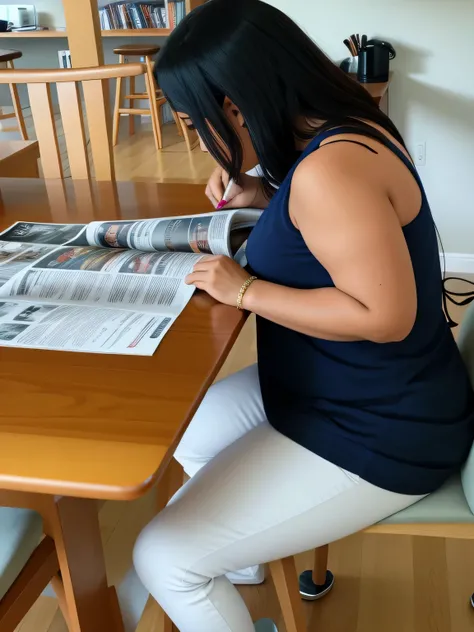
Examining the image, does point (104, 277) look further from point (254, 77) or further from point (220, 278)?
point (254, 77)

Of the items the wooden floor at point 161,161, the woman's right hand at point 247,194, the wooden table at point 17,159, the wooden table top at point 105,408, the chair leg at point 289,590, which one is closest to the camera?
the wooden table top at point 105,408

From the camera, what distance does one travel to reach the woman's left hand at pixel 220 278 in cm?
92

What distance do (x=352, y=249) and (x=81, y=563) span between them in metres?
0.56

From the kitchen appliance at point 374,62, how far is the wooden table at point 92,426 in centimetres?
173

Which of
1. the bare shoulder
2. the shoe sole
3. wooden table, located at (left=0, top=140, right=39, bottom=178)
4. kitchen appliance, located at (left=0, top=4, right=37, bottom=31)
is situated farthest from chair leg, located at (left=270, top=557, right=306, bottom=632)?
kitchen appliance, located at (left=0, top=4, right=37, bottom=31)

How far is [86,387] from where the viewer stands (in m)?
0.73

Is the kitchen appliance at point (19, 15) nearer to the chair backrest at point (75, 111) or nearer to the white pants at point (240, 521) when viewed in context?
the chair backrest at point (75, 111)

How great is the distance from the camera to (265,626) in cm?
126

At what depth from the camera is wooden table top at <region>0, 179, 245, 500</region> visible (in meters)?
0.59

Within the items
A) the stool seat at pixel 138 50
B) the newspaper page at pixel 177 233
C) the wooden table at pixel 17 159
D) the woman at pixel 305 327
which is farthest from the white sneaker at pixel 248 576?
the stool seat at pixel 138 50

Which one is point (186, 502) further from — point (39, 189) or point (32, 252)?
point (39, 189)

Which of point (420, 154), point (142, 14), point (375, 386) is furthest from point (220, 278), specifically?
point (142, 14)

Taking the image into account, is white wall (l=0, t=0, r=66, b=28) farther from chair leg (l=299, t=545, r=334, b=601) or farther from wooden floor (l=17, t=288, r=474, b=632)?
chair leg (l=299, t=545, r=334, b=601)

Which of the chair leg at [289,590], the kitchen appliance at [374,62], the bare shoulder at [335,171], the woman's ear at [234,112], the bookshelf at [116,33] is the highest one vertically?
the woman's ear at [234,112]
